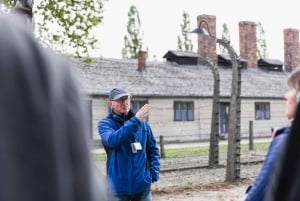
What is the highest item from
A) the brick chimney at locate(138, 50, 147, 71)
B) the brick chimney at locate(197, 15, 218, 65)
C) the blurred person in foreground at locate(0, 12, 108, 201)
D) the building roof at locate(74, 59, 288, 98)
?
the brick chimney at locate(197, 15, 218, 65)

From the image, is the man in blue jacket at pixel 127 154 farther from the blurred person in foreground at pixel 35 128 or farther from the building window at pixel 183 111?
the building window at pixel 183 111

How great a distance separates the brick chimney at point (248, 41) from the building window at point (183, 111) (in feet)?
36.9

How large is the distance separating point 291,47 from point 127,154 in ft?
154

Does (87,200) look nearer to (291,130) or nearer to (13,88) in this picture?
(13,88)

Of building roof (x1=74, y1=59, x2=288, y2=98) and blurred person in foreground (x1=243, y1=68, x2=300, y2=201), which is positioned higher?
building roof (x1=74, y1=59, x2=288, y2=98)

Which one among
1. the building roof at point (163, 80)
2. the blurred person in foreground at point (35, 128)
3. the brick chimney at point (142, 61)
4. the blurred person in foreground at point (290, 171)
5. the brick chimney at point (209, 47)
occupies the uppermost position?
the brick chimney at point (209, 47)

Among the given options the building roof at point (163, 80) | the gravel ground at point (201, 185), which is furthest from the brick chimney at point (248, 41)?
the gravel ground at point (201, 185)

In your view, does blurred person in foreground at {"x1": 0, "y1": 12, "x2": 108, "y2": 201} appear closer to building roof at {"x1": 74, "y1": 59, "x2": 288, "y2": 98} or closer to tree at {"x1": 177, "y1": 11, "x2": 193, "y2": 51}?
building roof at {"x1": 74, "y1": 59, "x2": 288, "y2": 98}

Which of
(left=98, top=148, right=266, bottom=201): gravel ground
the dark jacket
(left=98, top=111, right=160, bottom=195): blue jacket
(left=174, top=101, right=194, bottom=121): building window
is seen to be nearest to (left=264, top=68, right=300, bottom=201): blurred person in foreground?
the dark jacket

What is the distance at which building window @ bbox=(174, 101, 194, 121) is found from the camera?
122 ft

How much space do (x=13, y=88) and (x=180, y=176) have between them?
1484 centimetres

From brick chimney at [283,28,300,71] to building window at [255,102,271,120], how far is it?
1013cm

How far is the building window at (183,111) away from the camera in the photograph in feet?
122

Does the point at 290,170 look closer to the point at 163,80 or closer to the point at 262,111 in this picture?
the point at 163,80
